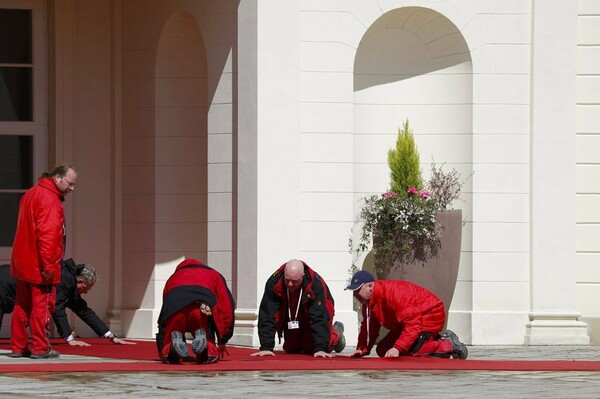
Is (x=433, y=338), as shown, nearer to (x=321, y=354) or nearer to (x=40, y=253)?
(x=321, y=354)

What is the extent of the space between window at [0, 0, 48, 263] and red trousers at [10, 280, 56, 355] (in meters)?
4.18

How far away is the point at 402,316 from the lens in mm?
13391

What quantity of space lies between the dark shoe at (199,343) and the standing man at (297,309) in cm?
115

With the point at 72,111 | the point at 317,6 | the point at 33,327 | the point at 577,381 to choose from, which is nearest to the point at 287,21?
the point at 317,6

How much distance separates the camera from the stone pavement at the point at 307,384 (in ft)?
33.3

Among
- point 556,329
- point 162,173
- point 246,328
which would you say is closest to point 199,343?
point 246,328

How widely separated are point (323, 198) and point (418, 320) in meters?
2.94

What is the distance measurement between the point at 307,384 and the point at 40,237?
10.5 feet

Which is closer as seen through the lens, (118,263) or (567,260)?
(567,260)

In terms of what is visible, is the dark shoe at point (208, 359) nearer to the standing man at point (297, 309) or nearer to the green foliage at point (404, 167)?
the standing man at point (297, 309)

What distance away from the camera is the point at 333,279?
52.6 feet

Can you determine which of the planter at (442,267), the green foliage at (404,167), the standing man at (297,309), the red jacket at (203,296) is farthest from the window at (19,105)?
the red jacket at (203,296)

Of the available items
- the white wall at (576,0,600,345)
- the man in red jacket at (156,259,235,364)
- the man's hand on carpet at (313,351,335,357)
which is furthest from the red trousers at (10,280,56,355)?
the white wall at (576,0,600,345)

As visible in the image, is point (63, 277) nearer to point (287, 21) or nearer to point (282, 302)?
point (282, 302)
